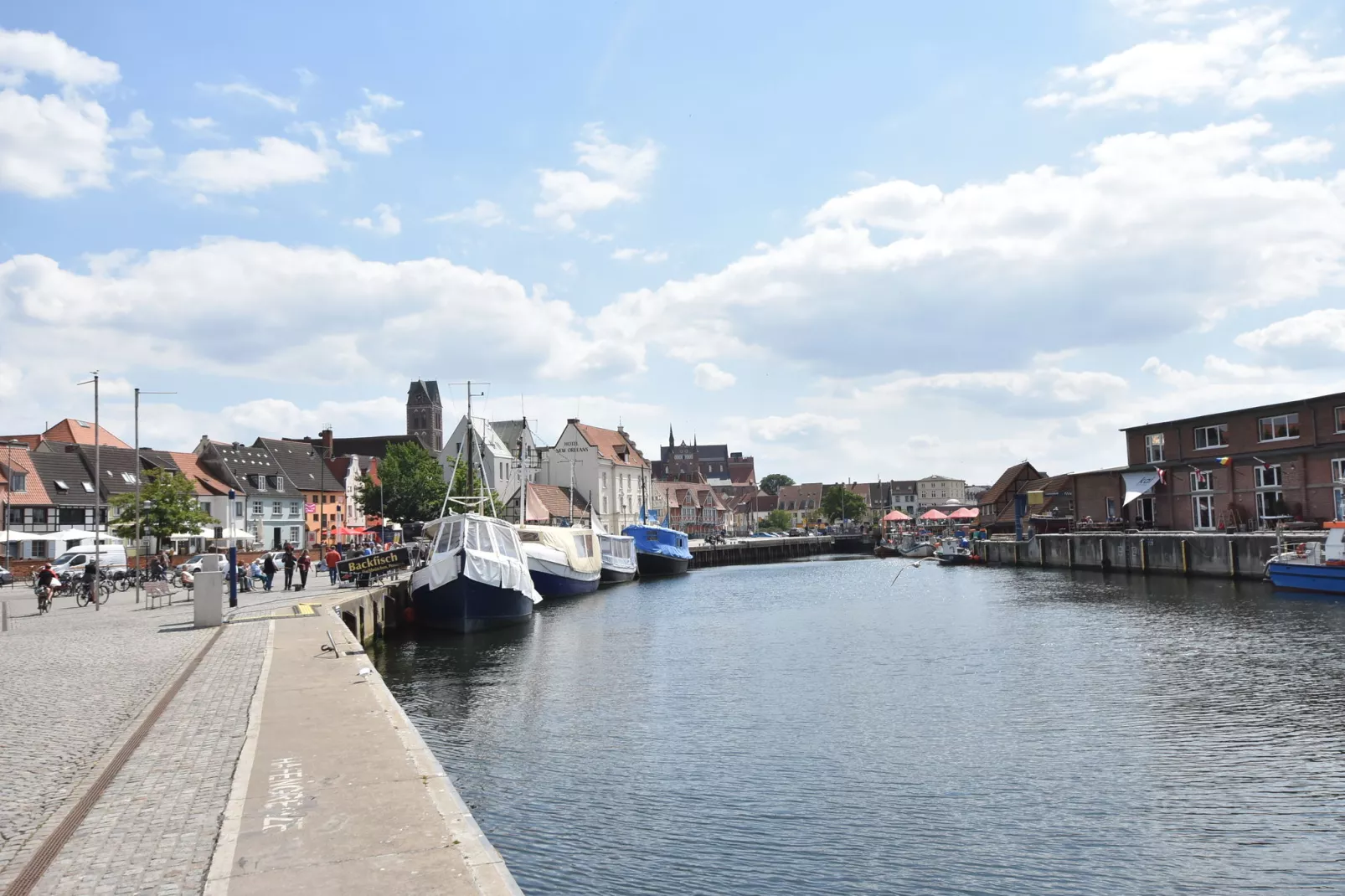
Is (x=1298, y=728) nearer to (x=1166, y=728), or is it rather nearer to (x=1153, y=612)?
(x=1166, y=728)

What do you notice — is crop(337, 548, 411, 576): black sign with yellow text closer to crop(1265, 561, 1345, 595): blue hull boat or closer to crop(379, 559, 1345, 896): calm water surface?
crop(379, 559, 1345, 896): calm water surface

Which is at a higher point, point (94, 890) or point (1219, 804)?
point (94, 890)

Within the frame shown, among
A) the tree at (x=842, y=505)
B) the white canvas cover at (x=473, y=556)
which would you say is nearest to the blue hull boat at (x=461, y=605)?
the white canvas cover at (x=473, y=556)

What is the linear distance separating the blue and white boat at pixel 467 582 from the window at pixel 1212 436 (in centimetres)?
4824

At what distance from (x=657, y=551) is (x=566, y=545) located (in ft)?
85.2

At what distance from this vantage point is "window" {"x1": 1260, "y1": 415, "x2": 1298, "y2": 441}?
189ft

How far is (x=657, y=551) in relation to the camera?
84.6 m

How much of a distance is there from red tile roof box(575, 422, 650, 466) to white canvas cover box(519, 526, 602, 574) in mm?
62534

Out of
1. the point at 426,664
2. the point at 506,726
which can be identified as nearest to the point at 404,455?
the point at 426,664

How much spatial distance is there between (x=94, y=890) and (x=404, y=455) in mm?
87343

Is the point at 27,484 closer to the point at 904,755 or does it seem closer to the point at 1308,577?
the point at 904,755

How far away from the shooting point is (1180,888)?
11.4 meters

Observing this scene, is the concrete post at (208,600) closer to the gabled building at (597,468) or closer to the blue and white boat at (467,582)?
the blue and white boat at (467,582)

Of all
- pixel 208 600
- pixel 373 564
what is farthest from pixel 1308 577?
pixel 208 600
